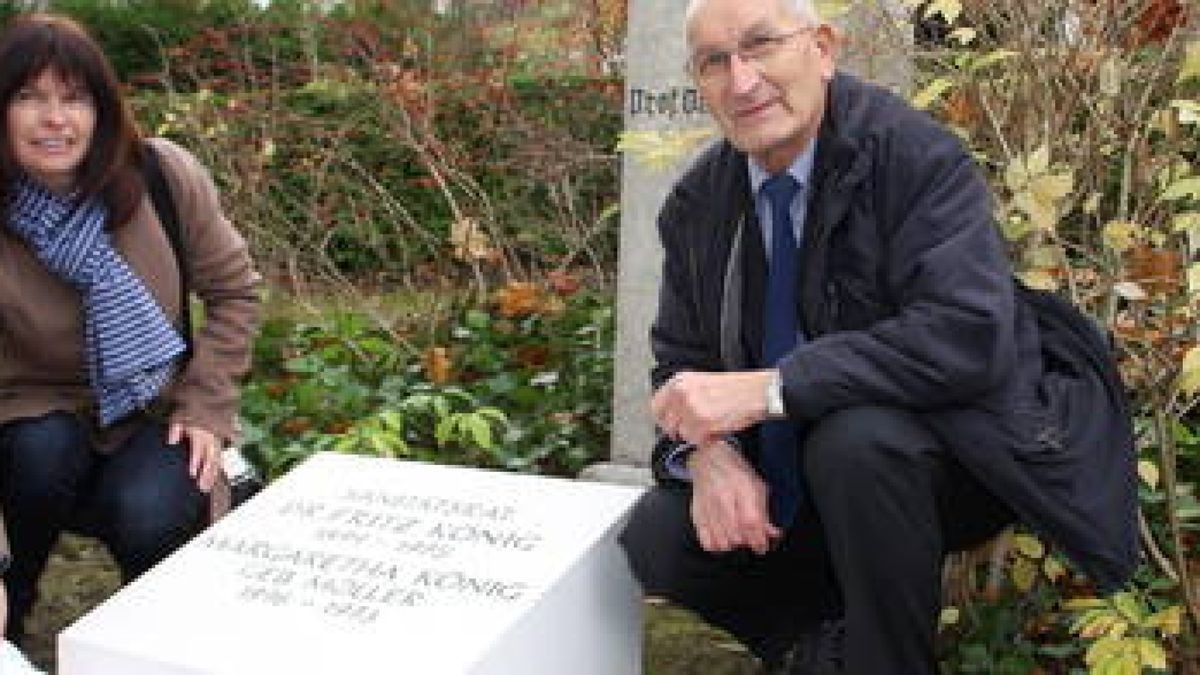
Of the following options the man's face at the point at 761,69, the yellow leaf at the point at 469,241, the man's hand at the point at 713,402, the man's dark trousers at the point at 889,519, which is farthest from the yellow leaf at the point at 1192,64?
the yellow leaf at the point at 469,241

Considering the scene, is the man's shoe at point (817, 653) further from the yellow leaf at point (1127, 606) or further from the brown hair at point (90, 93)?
the brown hair at point (90, 93)

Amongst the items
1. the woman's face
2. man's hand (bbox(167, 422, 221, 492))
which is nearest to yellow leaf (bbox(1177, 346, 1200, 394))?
man's hand (bbox(167, 422, 221, 492))

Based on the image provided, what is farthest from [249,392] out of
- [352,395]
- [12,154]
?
[12,154]

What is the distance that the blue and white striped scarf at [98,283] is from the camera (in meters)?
2.78

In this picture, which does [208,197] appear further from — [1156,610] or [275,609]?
[1156,610]

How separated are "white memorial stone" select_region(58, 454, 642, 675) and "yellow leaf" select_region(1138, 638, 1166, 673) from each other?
827mm

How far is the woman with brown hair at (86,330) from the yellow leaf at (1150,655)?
1703mm

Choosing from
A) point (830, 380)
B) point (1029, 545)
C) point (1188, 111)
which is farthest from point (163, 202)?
point (1188, 111)

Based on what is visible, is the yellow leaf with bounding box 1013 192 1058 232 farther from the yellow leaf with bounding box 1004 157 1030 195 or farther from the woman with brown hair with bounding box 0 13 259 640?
the woman with brown hair with bounding box 0 13 259 640

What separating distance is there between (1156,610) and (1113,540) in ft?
1.91

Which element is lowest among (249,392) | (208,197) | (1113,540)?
(249,392)

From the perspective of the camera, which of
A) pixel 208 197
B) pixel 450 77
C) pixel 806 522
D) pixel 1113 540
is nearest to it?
pixel 1113 540

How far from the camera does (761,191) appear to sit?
2.41 meters

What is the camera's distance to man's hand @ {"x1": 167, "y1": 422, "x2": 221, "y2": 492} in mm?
2855
